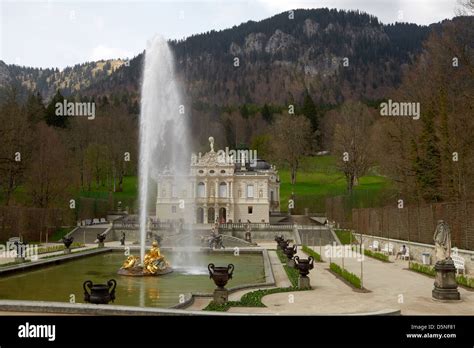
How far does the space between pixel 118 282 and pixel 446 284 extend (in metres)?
11.7

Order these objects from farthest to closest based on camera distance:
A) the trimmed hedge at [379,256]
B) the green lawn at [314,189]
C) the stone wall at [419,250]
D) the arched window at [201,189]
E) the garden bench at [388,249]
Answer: the arched window at [201,189]
the green lawn at [314,189]
the garden bench at [388,249]
the trimmed hedge at [379,256]
the stone wall at [419,250]

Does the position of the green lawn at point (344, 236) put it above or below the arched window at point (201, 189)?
below

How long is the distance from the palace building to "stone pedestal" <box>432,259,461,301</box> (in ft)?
170

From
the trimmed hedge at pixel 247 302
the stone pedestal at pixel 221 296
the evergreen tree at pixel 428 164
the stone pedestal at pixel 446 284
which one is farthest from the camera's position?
the evergreen tree at pixel 428 164

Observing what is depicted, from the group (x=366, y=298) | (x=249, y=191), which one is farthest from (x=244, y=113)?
(x=366, y=298)

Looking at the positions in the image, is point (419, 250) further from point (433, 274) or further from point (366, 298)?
point (366, 298)

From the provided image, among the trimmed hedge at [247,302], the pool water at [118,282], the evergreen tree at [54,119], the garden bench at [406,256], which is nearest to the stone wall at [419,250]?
the garden bench at [406,256]

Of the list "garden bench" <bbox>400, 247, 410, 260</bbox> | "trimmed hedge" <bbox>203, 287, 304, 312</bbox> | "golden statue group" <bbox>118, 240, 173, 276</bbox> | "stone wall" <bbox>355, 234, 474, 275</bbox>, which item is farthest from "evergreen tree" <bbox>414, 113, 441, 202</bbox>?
"trimmed hedge" <bbox>203, 287, 304, 312</bbox>

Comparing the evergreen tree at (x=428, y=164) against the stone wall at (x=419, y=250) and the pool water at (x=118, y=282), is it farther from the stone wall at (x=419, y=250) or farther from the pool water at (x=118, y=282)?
the pool water at (x=118, y=282)

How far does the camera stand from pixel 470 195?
28.5 m

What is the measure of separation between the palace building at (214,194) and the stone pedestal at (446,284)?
51.8 m

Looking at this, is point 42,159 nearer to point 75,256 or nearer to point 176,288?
point 75,256

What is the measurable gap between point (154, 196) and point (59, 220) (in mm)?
25527

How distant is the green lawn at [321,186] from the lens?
193ft
